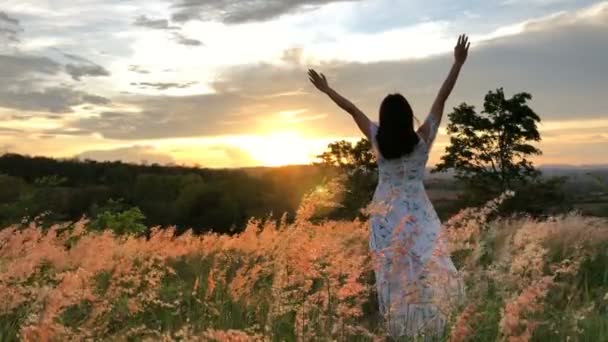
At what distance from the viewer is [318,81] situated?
7.09 metres

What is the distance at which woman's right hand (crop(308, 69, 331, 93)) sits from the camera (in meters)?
6.99

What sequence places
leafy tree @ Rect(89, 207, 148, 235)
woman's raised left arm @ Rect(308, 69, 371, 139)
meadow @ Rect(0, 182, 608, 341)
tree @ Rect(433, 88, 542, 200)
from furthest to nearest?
tree @ Rect(433, 88, 542, 200) < leafy tree @ Rect(89, 207, 148, 235) < woman's raised left arm @ Rect(308, 69, 371, 139) < meadow @ Rect(0, 182, 608, 341)

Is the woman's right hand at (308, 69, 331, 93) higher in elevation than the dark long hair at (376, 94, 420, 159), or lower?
higher

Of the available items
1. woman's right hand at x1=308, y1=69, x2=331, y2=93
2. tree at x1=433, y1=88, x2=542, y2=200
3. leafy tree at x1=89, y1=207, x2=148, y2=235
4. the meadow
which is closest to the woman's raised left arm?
woman's right hand at x1=308, y1=69, x2=331, y2=93

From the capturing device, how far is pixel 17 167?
6850cm

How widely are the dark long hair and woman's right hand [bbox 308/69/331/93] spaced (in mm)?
960

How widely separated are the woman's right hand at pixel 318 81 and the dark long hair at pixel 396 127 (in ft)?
3.15

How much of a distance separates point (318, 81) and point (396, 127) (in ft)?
4.33

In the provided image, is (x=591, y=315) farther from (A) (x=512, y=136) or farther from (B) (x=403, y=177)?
(A) (x=512, y=136)

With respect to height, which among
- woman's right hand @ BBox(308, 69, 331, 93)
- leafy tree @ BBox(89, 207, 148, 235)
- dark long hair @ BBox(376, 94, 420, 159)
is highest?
woman's right hand @ BBox(308, 69, 331, 93)

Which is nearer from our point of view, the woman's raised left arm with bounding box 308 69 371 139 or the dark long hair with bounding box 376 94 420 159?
the dark long hair with bounding box 376 94 420 159

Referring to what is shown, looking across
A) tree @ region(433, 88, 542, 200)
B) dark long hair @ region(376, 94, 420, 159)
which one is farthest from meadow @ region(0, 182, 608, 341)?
→ tree @ region(433, 88, 542, 200)

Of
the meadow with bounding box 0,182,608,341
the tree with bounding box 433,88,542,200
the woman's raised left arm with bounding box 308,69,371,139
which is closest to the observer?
the meadow with bounding box 0,182,608,341

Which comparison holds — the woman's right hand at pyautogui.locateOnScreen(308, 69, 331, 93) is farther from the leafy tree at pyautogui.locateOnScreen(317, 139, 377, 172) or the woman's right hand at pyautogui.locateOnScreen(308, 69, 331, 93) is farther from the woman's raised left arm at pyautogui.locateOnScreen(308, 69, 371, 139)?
the leafy tree at pyautogui.locateOnScreen(317, 139, 377, 172)
